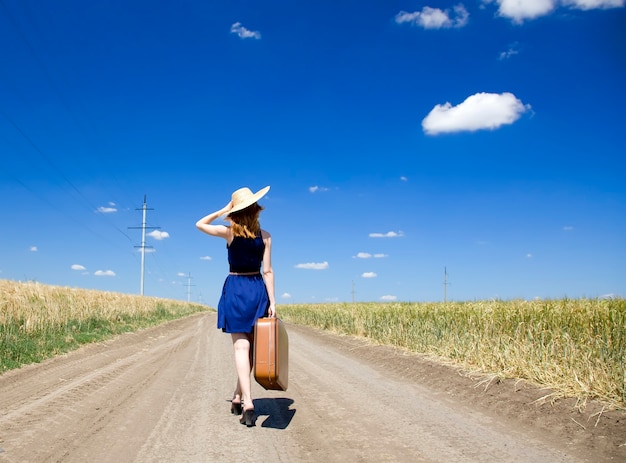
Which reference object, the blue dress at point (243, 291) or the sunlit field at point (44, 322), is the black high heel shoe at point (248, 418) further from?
the sunlit field at point (44, 322)

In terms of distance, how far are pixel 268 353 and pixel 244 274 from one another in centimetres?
86

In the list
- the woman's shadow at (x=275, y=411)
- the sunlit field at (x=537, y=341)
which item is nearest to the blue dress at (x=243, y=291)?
A: the woman's shadow at (x=275, y=411)

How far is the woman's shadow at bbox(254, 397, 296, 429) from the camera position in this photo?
16.4 ft

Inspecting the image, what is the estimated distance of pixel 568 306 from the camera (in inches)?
373

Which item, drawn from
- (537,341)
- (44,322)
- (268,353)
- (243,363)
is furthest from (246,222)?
(44,322)

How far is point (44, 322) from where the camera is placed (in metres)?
14.4

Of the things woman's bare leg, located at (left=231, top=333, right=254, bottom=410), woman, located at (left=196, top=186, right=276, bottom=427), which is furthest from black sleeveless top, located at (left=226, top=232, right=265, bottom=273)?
woman's bare leg, located at (left=231, top=333, right=254, bottom=410)

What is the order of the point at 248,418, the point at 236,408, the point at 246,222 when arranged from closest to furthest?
the point at 248,418
the point at 246,222
the point at 236,408

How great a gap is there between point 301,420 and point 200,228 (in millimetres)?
2254

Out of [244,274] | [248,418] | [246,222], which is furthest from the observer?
[244,274]

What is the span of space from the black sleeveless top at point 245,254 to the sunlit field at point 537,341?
371cm

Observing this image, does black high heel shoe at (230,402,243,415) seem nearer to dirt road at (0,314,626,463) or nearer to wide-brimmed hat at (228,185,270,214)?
dirt road at (0,314,626,463)

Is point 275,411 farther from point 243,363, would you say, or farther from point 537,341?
point 537,341

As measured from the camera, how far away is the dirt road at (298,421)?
4.03m
